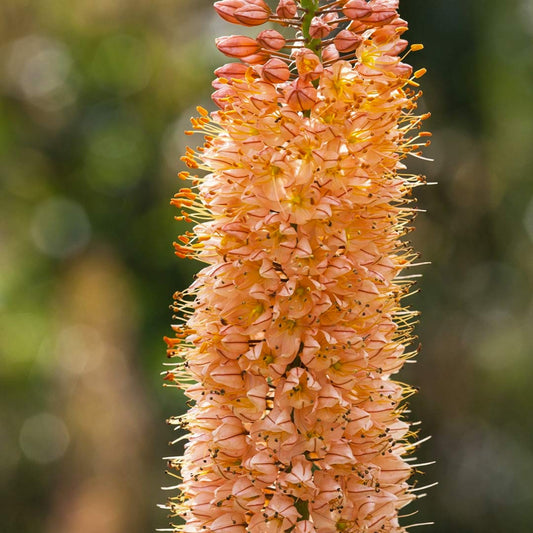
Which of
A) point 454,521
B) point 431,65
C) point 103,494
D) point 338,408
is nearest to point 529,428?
point 454,521

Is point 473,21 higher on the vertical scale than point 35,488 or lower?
higher

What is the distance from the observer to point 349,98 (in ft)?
9.76

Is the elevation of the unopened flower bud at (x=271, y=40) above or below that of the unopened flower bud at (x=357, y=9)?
below

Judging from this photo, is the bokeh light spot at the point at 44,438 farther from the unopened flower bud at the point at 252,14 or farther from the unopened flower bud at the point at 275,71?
the unopened flower bud at the point at 275,71

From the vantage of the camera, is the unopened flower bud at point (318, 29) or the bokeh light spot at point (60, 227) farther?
the bokeh light spot at point (60, 227)

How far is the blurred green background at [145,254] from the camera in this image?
927 cm

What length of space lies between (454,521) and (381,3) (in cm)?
712

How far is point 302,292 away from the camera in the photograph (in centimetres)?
288

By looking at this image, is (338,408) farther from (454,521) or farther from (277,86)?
(454,521)

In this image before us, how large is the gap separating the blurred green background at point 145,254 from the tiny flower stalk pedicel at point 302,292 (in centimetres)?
619

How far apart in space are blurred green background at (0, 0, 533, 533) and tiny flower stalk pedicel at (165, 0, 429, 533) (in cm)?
619

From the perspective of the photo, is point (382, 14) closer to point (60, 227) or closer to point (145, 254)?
point (145, 254)

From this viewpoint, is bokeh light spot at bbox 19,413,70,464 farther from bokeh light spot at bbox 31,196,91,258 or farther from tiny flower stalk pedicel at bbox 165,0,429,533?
tiny flower stalk pedicel at bbox 165,0,429,533

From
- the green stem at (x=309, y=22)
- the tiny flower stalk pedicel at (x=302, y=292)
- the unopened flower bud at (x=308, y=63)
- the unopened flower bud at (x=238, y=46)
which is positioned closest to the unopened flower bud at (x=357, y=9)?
the tiny flower stalk pedicel at (x=302, y=292)
